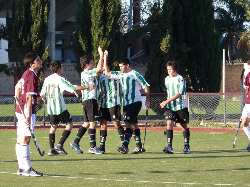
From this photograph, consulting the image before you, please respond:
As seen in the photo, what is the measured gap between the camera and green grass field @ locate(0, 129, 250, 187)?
12712 millimetres

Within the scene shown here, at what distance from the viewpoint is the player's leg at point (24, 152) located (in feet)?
44.6

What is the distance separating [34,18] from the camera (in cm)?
3341

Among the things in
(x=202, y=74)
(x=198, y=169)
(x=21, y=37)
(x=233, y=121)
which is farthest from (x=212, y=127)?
(x=198, y=169)

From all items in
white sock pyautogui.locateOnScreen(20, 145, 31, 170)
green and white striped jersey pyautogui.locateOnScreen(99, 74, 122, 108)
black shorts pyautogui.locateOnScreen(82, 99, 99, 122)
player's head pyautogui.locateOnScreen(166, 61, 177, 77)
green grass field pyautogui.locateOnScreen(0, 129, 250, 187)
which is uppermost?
player's head pyautogui.locateOnScreen(166, 61, 177, 77)

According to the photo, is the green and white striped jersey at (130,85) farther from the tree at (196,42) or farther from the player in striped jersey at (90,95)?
the tree at (196,42)

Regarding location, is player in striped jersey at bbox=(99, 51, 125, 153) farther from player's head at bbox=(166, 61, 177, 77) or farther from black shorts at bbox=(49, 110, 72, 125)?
player's head at bbox=(166, 61, 177, 77)

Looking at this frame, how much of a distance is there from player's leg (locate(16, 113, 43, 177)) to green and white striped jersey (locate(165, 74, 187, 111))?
525 centimetres

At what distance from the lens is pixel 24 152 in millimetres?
13680

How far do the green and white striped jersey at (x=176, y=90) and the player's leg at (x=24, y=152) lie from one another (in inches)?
207

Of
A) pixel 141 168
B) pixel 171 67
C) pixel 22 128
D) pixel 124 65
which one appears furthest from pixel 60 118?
pixel 22 128

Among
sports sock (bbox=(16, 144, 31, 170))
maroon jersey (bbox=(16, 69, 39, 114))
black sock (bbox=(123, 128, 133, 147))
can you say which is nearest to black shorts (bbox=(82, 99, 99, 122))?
black sock (bbox=(123, 128, 133, 147))

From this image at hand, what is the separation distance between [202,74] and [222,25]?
58081 mm

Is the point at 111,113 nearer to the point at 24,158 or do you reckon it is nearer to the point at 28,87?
the point at 28,87

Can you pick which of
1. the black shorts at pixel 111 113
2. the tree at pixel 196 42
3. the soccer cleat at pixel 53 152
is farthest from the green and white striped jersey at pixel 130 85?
the tree at pixel 196 42
